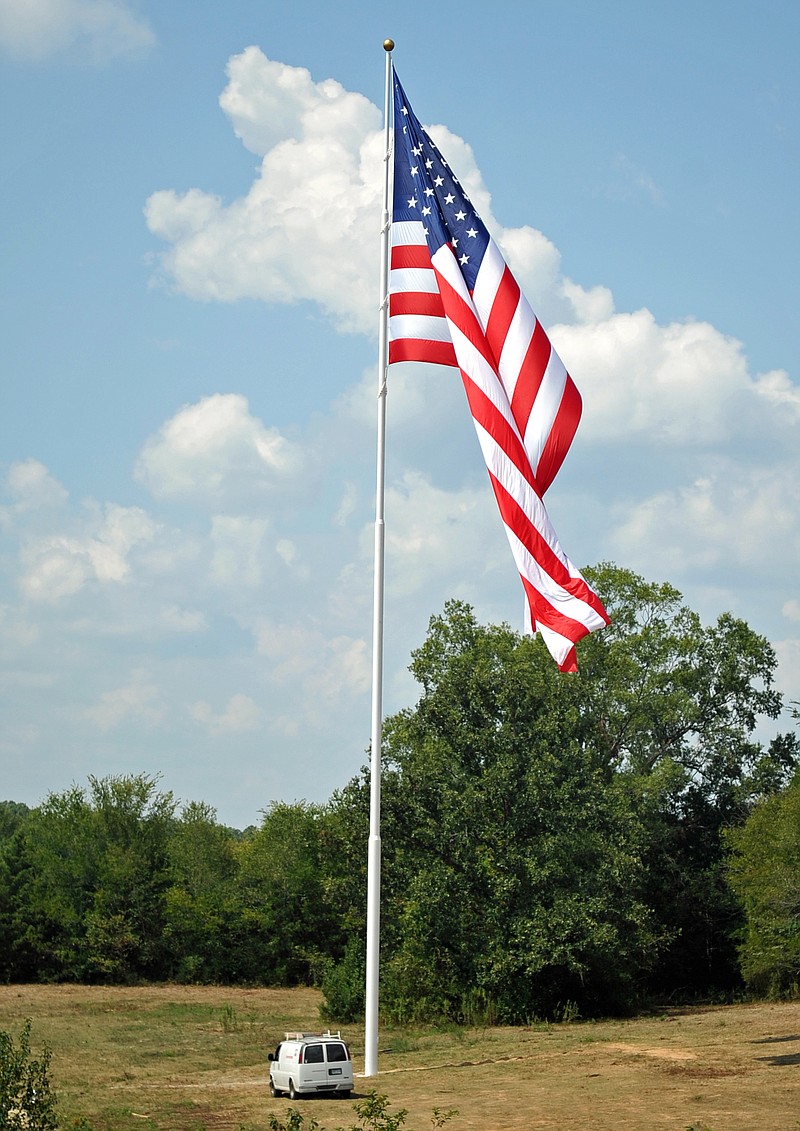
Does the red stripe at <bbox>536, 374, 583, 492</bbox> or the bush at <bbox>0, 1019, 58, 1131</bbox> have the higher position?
the red stripe at <bbox>536, 374, 583, 492</bbox>

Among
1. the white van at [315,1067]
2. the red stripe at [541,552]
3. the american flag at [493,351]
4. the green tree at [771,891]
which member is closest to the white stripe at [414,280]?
the american flag at [493,351]

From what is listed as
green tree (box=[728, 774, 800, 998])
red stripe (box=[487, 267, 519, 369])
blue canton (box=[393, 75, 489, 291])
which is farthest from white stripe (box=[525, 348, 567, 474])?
green tree (box=[728, 774, 800, 998])

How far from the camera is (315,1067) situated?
21.1 meters

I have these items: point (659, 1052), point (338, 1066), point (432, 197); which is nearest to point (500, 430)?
point (432, 197)

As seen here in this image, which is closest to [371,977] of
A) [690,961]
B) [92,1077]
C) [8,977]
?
[92,1077]

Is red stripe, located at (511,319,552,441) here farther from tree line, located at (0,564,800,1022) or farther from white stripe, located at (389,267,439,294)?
tree line, located at (0,564,800,1022)

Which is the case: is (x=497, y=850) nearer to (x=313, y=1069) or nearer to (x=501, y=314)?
(x=313, y=1069)

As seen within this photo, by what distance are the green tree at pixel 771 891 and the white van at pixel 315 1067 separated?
2570 centimetres

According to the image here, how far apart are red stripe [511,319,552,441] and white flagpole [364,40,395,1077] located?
3182 millimetres

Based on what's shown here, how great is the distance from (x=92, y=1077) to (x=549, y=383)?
18192 mm

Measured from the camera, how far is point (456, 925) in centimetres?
3719

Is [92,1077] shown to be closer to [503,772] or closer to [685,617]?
[503,772]

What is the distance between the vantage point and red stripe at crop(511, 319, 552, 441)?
19984 mm

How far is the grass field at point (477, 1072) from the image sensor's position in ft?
59.7
